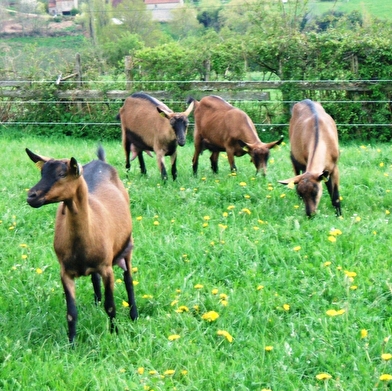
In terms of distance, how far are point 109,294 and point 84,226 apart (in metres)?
0.62

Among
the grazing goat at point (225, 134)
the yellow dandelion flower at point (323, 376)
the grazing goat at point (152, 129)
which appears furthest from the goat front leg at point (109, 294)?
the grazing goat at point (225, 134)

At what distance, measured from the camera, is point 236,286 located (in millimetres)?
5539

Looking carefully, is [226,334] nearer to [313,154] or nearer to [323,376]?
[323,376]

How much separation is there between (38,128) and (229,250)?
10630mm

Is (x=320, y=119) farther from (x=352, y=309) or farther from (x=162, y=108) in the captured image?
(x=352, y=309)

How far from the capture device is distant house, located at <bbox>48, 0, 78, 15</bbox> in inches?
1490

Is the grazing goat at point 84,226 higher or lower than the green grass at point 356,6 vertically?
lower

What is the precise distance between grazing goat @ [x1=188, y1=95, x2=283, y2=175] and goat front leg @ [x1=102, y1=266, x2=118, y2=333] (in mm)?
5091

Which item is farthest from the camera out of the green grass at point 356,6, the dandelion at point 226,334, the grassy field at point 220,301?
the green grass at point 356,6

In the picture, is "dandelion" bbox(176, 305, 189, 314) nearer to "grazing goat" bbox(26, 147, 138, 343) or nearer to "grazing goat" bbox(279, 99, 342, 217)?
"grazing goat" bbox(26, 147, 138, 343)

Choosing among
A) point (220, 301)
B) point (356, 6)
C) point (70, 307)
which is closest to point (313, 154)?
point (220, 301)

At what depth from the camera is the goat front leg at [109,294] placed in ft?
15.9

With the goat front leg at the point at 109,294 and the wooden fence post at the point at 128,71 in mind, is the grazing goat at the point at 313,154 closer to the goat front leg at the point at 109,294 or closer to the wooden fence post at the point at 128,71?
the goat front leg at the point at 109,294

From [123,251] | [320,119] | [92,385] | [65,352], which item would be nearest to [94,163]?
[123,251]
